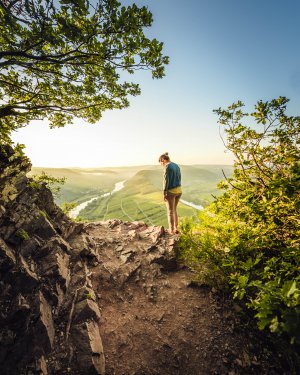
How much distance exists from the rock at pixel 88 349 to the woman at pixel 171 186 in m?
6.41

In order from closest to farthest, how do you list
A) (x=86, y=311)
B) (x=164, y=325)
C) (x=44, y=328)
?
(x=44, y=328) → (x=86, y=311) → (x=164, y=325)

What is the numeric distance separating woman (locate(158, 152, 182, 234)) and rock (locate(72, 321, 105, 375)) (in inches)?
253

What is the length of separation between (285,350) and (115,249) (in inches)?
282

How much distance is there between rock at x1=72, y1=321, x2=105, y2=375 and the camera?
5160 mm

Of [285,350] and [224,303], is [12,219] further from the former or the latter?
[285,350]

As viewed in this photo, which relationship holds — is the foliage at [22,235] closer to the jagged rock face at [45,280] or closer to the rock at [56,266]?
the jagged rock face at [45,280]

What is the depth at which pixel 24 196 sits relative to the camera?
25.8ft

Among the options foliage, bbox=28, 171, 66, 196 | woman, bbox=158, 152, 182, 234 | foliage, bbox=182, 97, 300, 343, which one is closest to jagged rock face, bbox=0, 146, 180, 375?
foliage, bbox=28, 171, 66, 196

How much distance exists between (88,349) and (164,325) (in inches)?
99.3

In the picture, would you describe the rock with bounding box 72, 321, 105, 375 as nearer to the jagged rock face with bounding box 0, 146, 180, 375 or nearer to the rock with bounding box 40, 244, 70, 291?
the jagged rock face with bounding box 0, 146, 180, 375

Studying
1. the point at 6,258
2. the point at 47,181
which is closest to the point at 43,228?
the point at 6,258

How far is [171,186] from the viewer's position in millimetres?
10945

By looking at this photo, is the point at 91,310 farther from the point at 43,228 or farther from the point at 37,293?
the point at 43,228

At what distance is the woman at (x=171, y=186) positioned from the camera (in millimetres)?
10875
